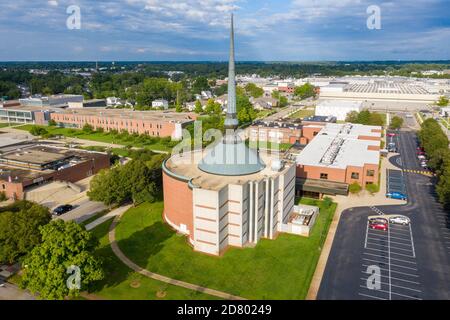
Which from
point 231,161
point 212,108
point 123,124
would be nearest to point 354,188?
point 231,161

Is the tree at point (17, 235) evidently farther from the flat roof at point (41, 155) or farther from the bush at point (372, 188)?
the bush at point (372, 188)

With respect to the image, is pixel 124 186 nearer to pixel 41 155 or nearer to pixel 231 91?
pixel 231 91

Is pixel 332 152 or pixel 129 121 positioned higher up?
pixel 129 121

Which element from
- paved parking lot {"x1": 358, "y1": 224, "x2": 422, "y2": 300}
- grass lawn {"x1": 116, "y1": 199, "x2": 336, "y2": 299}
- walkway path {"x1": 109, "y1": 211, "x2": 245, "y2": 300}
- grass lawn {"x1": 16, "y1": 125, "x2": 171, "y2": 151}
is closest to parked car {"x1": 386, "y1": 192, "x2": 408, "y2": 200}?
paved parking lot {"x1": 358, "y1": 224, "x2": 422, "y2": 300}

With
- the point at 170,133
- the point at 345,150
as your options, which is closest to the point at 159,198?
the point at 345,150

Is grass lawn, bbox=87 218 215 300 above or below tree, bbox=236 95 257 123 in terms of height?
below

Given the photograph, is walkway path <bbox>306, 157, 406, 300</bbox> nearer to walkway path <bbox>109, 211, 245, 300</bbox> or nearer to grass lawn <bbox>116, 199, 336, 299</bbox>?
grass lawn <bbox>116, 199, 336, 299</bbox>

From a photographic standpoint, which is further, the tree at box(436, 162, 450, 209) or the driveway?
the tree at box(436, 162, 450, 209)
